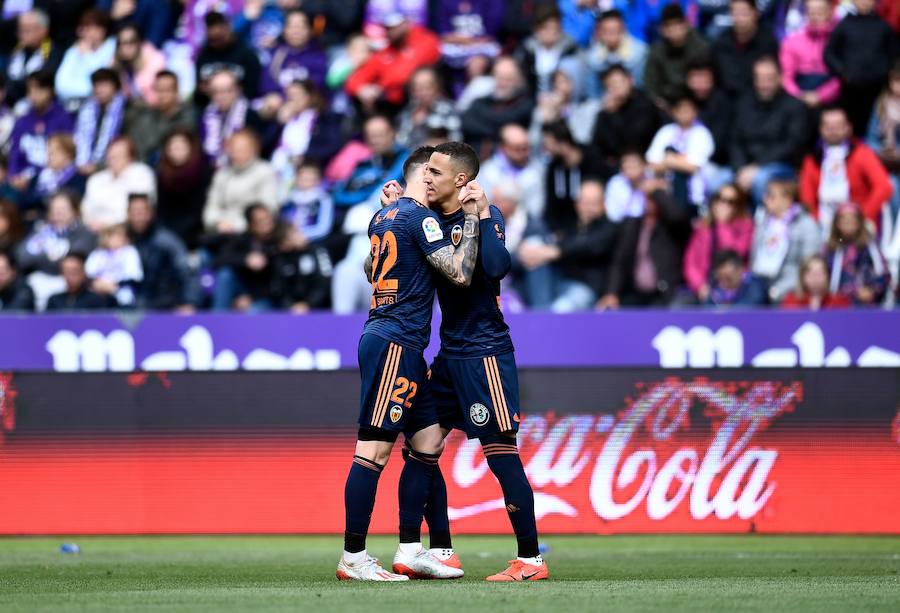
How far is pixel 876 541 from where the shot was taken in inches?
448

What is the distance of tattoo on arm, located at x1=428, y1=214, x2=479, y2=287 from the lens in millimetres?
7758

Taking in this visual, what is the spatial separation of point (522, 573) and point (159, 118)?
10.4 metres

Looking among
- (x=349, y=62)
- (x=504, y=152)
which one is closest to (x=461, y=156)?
(x=504, y=152)

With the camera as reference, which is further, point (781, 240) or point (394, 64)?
point (394, 64)

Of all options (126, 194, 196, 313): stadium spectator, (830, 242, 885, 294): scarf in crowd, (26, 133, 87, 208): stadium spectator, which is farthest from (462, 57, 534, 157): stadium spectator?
(26, 133, 87, 208): stadium spectator

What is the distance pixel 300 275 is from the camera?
14.6 m

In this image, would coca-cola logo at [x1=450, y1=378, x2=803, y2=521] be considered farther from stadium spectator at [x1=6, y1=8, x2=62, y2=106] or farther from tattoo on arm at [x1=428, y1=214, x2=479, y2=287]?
stadium spectator at [x1=6, y1=8, x2=62, y2=106]

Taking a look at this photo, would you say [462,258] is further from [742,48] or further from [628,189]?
[742,48]

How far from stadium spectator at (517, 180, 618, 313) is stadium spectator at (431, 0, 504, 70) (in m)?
3.02

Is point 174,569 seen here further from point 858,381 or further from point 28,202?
point 28,202

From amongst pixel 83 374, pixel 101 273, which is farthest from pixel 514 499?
pixel 101 273

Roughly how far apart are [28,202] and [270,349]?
5.74 meters

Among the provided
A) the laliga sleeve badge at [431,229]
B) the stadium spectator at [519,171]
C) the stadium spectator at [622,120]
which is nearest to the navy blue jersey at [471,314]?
the laliga sleeve badge at [431,229]

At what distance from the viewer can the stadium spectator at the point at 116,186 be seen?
1578cm
